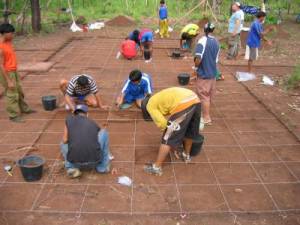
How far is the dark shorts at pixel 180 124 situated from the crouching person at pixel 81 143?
29.8 inches

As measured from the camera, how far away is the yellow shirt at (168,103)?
13.5 ft

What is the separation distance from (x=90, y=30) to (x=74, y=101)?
9567mm

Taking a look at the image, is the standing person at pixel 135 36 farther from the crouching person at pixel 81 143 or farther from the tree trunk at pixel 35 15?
the crouching person at pixel 81 143

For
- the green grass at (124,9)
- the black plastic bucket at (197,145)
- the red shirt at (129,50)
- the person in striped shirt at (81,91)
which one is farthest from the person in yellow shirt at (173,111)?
the green grass at (124,9)

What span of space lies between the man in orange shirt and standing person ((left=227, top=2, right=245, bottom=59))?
267cm

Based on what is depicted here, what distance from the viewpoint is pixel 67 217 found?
367 centimetres

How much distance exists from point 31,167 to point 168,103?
172 centimetres

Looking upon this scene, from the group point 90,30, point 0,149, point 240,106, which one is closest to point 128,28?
point 90,30

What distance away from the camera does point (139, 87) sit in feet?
20.6

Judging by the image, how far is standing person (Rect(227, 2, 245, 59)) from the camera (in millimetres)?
9641

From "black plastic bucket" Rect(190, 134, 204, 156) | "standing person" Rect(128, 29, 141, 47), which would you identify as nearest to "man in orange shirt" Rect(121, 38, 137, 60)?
"standing person" Rect(128, 29, 141, 47)

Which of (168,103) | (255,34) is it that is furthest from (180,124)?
(255,34)

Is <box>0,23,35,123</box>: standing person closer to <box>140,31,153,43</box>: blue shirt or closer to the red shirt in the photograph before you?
the red shirt

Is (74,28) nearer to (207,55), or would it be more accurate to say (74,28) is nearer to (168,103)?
(207,55)
